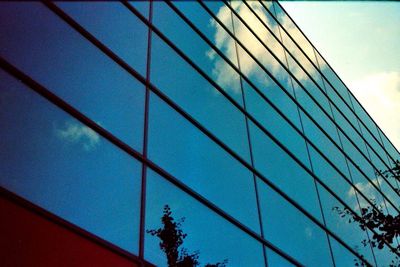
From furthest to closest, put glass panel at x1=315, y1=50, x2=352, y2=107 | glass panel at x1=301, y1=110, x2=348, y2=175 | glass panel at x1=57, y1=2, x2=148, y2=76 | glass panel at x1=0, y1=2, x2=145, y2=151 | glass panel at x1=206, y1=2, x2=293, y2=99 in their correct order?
glass panel at x1=315, y1=50, x2=352, y2=107, glass panel at x1=301, y1=110, x2=348, y2=175, glass panel at x1=206, y1=2, x2=293, y2=99, glass panel at x1=57, y1=2, x2=148, y2=76, glass panel at x1=0, y1=2, x2=145, y2=151

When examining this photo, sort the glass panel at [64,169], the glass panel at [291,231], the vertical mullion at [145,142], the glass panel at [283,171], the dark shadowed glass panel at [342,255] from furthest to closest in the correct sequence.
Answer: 1. the dark shadowed glass panel at [342,255]
2. the glass panel at [283,171]
3. the glass panel at [291,231]
4. the vertical mullion at [145,142]
5. the glass panel at [64,169]

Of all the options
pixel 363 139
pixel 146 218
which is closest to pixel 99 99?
pixel 146 218

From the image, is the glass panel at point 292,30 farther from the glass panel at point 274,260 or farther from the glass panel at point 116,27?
the glass panel at point 274,260

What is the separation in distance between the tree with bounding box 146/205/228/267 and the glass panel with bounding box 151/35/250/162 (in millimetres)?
2563

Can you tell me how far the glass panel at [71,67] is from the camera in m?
5.57

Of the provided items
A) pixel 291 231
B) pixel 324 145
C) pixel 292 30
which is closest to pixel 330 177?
pixel 324 145

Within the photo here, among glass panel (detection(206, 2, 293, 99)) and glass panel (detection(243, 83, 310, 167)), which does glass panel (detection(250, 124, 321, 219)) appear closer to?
glass panel (detection(243, 83, 310, 167))

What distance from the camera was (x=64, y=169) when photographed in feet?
17.1

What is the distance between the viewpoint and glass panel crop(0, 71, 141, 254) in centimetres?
480

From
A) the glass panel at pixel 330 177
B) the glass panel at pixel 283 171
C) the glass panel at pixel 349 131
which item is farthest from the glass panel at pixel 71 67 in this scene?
the glass panel at pixel 349 131

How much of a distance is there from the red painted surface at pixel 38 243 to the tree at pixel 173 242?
3.69ft

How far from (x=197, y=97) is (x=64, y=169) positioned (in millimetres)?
4144

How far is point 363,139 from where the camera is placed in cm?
1847

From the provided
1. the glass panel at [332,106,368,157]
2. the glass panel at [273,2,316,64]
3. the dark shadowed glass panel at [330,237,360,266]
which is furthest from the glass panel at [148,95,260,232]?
the glass panel at [273,2,316,64]
